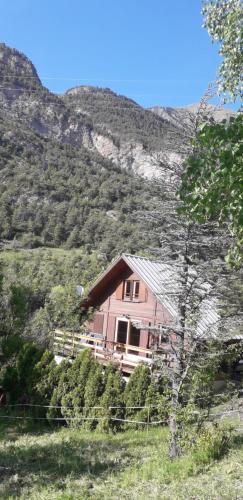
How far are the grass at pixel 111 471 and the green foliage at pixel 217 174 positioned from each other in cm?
493

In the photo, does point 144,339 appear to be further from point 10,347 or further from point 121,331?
point 10,347

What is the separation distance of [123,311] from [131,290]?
1.32 meters

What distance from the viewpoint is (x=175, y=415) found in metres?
9.66

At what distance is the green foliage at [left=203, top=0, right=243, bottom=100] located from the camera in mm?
6312

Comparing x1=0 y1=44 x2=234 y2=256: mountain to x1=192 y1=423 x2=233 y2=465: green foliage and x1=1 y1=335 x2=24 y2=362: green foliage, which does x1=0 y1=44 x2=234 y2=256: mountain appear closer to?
x1=192 y1=423 x2=233 y2=465: green foliage

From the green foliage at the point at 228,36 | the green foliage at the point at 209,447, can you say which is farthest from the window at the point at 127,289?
the green foliage at the point at 228,36

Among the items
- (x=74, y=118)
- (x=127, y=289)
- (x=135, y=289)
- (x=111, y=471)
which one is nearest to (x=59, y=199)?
(x=127, y=289)

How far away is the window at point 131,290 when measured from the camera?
24312mm

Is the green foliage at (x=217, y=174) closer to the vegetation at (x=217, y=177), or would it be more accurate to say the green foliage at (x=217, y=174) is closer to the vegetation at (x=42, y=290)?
the vegetation at (x=217, y=177)

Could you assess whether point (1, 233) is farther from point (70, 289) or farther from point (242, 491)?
point (242, 491)

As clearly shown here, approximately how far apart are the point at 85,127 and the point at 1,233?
7912 centimetres

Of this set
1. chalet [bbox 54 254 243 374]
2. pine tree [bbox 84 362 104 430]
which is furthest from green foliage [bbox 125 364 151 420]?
chalet [bbox 54 254 243 374]

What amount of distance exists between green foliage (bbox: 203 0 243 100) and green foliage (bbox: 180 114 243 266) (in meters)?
2.92

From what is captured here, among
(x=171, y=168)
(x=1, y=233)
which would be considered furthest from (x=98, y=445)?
(x=1, y=233)
